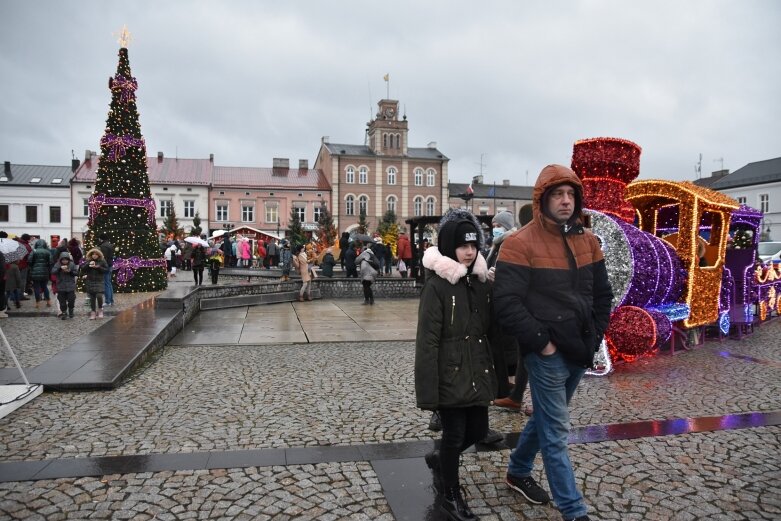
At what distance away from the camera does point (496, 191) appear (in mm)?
75125

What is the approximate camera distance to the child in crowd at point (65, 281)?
1096cm

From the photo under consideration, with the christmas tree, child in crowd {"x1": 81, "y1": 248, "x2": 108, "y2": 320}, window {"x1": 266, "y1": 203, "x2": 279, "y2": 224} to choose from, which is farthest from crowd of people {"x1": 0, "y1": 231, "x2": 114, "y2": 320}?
window {"x1": 266, "y1": 203, "x2": 279, "y2": 224}

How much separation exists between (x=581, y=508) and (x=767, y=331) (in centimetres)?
972

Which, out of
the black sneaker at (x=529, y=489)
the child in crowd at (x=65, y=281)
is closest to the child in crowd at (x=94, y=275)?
the child in crowd at (x=65, y=281)

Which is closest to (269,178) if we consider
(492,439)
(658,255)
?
(658,255)

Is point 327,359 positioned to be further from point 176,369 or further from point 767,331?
point 767,331

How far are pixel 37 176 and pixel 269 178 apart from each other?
73.9ft

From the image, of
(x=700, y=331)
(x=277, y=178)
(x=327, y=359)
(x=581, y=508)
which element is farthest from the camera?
(x=277, y=178)

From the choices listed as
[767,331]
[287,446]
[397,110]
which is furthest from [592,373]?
[397,110]

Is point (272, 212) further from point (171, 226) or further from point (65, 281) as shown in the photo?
point (65, 281)

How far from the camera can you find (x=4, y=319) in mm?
11125

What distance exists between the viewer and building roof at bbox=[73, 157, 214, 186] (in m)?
55.8

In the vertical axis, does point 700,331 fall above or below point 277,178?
below

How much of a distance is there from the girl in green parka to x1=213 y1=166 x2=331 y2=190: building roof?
57704 millimetres
